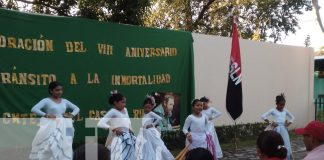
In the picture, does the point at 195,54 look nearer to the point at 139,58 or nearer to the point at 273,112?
the point at 139,58

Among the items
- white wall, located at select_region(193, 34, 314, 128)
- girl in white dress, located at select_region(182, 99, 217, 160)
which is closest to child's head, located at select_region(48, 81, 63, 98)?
girl in white dress, located at select_region(182, 99, 217, 160)

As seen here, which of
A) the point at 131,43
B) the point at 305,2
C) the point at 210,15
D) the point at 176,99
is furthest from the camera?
the point at 210,15

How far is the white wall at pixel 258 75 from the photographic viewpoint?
13.6 meters

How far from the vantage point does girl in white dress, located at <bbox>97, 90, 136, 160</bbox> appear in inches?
307

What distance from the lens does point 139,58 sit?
11352 mm

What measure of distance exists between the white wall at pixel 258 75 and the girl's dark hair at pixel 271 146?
32.1 feet

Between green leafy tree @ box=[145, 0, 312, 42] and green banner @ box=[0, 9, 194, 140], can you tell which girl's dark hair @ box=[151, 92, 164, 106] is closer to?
green banner @ box=[0, 9, 194, 140]

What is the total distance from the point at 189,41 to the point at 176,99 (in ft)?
5.16

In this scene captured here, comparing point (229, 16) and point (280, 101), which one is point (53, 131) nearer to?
point (280, 101)

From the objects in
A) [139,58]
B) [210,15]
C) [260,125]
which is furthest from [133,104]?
[210,15]

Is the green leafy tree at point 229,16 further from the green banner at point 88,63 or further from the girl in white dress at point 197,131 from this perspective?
the girl in white dress at point 197,131

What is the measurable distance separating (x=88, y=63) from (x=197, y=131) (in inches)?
112

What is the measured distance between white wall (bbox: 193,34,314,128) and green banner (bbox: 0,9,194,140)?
0.98 meters

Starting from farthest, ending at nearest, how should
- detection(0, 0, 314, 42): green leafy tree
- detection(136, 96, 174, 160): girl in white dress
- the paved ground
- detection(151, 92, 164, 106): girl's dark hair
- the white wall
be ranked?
detection(0, 0, 314, 42): green leafy tree, the white wall, detection(151, 92, 164, 106): girl's dark hair, the paved ground, detection(136, 96, 174, 160): girl in white dress
